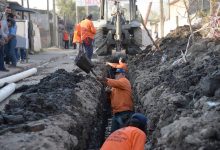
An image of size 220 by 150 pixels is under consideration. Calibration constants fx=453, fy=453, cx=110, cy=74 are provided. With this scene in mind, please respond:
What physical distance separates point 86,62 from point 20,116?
1365 mm

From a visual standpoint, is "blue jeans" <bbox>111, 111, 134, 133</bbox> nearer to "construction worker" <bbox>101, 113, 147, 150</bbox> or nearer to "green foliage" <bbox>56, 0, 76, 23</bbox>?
"construction worker" <bbox>101, 113, 147, 150</bbox>

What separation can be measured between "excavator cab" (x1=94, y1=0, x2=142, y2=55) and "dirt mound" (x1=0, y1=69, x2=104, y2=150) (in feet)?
23.1

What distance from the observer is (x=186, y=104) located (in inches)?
247

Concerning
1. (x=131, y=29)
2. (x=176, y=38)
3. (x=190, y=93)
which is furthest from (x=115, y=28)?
(x=190, y=93)

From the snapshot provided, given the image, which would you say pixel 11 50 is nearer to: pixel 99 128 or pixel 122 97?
pixel 99 128

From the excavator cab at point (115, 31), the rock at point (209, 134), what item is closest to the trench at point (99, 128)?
the rock at point (209, 134)

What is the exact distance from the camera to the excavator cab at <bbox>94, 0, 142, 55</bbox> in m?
16.7

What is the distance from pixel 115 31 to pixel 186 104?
10.8 m

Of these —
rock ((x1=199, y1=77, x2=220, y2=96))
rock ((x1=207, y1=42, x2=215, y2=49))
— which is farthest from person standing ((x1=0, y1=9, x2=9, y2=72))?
rock ((x1=199, y1=77, x2=220, y2=96))

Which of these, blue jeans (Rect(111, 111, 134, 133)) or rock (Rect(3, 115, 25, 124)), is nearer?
rock (Rect(3, 115, 25, 124))

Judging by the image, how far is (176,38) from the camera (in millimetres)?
16188

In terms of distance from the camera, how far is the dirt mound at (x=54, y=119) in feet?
17.8

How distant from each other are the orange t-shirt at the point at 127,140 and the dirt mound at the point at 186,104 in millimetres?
332

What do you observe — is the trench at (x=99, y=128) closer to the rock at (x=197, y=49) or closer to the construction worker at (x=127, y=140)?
the rock at (x=197, y=49)
